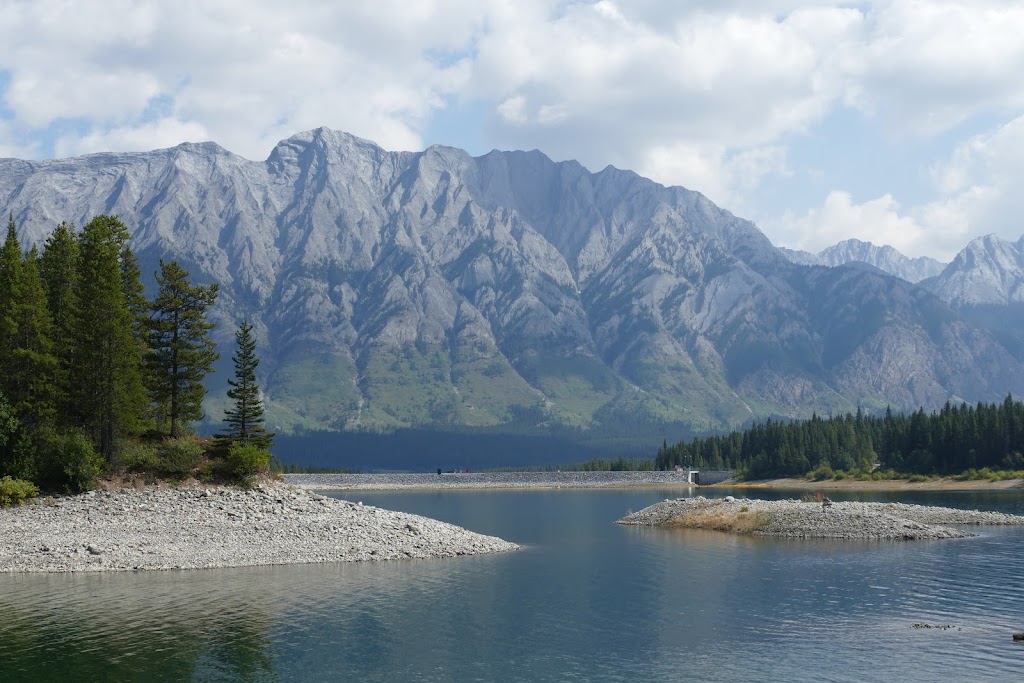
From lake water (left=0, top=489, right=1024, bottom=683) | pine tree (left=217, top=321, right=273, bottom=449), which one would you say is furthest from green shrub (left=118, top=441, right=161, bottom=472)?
lake water (left=0, top=489, right=1024, bottom=683)

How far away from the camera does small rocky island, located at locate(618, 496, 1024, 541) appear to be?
111062mm

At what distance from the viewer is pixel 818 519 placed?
11519 cm

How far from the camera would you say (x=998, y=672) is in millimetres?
49125

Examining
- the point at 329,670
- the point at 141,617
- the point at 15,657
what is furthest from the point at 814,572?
the point at 15,657

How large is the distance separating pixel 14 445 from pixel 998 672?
79276 mm

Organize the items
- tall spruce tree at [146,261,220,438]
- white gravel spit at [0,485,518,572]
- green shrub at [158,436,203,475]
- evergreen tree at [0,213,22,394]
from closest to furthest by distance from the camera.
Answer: white gravel spit at [0,485,518,572], evergreen tree at [0,213,22,394], green shrub at [158,436,203,475], tall spruce tree at [146,261,220,438]

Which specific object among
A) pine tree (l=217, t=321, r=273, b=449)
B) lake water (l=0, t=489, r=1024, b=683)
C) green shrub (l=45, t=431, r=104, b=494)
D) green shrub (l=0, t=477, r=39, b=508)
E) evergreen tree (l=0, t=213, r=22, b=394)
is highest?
evergreen tree (l=0, t=213, r=22, b=394)

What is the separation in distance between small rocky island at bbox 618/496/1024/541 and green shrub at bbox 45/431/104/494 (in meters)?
71.6

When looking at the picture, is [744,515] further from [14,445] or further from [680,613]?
[14,445]

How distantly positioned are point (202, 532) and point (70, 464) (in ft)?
46.9

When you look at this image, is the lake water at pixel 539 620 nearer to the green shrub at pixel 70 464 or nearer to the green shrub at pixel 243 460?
the green shrub at pixel 70 464

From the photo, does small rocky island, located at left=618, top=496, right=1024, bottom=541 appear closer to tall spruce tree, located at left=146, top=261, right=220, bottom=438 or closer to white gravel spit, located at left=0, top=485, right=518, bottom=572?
white gravel spit, located at left=0, top=485, right=518, bottom=572

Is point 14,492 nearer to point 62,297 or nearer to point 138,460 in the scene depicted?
point 138,460

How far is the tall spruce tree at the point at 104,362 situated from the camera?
94625 mm
